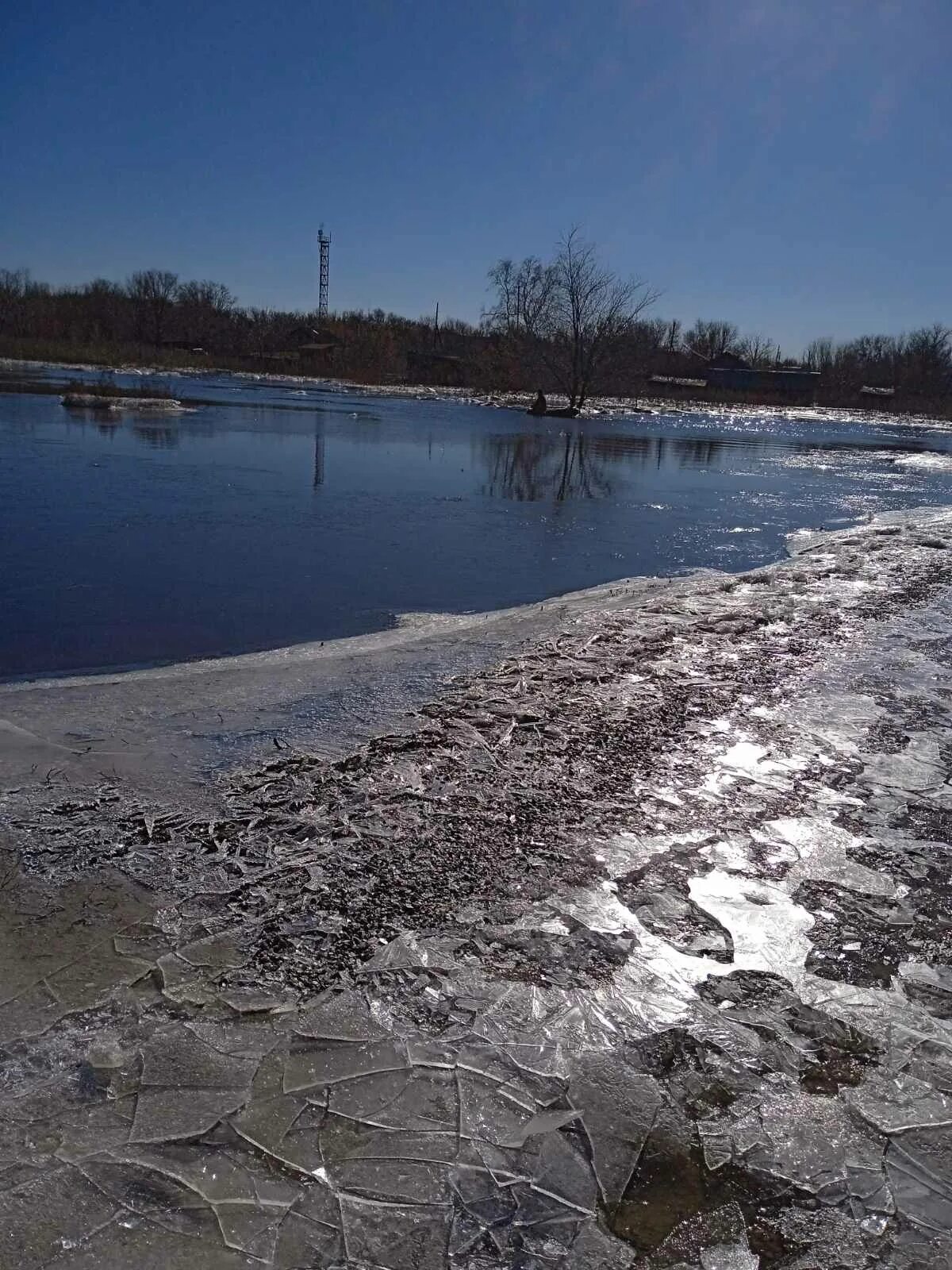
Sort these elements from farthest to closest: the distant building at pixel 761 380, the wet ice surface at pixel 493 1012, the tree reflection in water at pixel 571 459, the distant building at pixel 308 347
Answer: the distant building at pixel 761 380, the distant building at pixel 308 347, the tree reflection in water at pixel 571 459, the wet ice surface at pixel 493 1012

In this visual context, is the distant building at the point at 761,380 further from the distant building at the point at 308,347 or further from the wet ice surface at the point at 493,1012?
the wet ice surface at the point at 493,1012

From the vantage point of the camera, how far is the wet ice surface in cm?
191

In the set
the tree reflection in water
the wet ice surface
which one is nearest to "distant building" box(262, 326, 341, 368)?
the tree reflection in water

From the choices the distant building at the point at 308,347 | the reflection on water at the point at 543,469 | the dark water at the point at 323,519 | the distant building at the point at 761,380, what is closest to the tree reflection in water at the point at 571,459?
the reflection on water at the point at 543,469

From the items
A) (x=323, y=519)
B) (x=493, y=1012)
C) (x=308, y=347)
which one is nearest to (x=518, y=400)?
(x=323, y=519)

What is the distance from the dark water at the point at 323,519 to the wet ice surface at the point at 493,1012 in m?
2.76

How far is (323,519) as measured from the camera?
10.5 meters

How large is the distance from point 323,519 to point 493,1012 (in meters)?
8.59

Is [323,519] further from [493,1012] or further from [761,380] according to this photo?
[761,380]

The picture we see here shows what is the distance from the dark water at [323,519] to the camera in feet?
21.5

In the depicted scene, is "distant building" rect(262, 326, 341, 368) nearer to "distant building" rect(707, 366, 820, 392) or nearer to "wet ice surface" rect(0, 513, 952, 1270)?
"distant building" rect(707, 366, 820, 392)

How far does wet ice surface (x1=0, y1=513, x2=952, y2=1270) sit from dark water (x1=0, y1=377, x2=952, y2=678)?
2764mm

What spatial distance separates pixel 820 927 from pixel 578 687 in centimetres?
238

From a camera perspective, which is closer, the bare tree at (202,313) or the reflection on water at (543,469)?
the reflection on water at (543,469)
